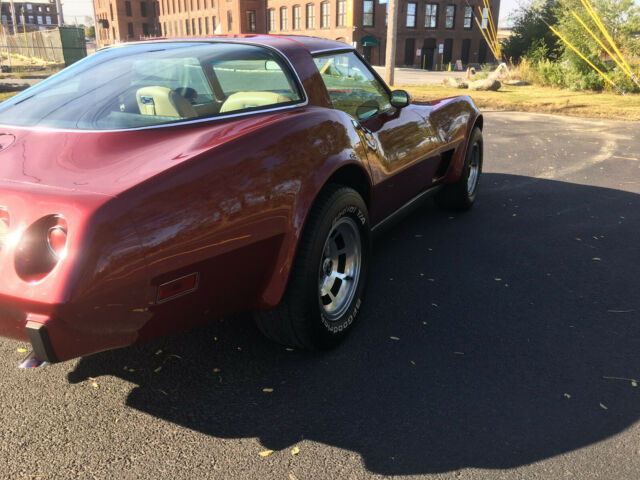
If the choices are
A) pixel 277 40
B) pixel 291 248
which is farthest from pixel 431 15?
pixel 291 248

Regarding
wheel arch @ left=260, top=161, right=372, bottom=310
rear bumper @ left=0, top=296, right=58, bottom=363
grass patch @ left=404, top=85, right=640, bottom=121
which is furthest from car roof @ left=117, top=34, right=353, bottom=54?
grass patch @ left=404, top=85, right=640, bottom=121

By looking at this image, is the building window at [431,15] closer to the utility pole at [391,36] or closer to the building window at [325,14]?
the building window at [325,14]

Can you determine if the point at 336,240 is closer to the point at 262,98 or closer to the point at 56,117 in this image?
the point at 262,98

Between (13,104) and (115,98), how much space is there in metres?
0.63

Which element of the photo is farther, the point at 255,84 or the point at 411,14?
the point at 411,14

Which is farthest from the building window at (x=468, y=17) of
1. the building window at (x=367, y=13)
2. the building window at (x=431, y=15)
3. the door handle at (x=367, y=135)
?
the door handle at (x=367, y=135)

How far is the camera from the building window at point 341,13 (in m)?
47.0

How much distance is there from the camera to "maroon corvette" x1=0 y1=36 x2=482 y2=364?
70.6 inches

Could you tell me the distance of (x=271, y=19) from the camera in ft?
186

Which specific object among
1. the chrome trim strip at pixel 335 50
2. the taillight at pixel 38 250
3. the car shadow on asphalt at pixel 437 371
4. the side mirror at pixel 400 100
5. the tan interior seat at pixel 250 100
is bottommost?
the car shadow on asphalt at pixel 437 371

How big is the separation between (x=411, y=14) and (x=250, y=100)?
5198 centimetres

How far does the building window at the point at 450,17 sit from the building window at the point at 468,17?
1212 millimetres

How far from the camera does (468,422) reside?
238 cm

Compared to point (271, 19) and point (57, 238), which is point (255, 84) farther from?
point (271, 19)
